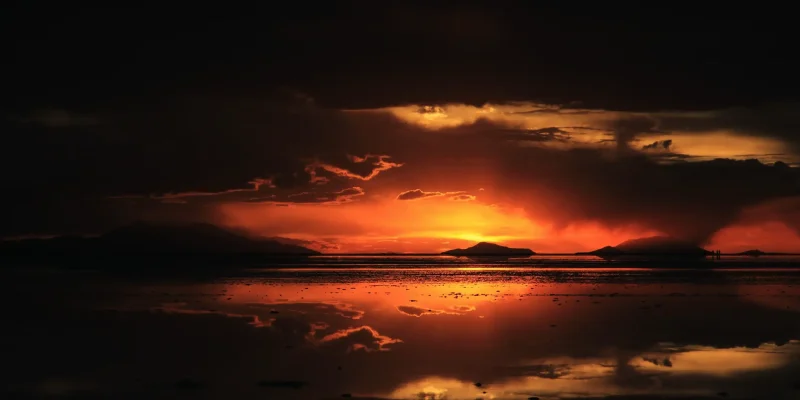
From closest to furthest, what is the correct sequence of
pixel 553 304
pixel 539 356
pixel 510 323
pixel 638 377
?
pixel 638 377, pixel 539 356, pixel 510 323, pixel 553 304

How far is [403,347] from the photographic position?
24.1 m

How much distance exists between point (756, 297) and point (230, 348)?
31.6 metres

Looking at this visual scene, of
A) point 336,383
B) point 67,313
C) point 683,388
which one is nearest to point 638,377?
point 683,388

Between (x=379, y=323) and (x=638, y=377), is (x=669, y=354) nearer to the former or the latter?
(x=638, y=377)

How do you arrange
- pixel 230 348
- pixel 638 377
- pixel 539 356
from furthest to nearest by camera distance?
pixel 230 348, pixel 539 356, pixel 638 377

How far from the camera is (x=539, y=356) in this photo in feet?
72.8

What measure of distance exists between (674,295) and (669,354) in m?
24.0

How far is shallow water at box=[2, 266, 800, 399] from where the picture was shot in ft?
59.0

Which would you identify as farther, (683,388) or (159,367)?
(159,367)

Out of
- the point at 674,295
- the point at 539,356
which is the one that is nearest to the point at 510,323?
the point at 539,356

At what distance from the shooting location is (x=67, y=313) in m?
35.0

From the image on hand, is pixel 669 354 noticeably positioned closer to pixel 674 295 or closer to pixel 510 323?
pixel 510 323

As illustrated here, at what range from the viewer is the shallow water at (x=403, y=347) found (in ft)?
59.0

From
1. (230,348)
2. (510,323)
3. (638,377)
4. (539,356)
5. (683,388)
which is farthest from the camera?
(510,323)
